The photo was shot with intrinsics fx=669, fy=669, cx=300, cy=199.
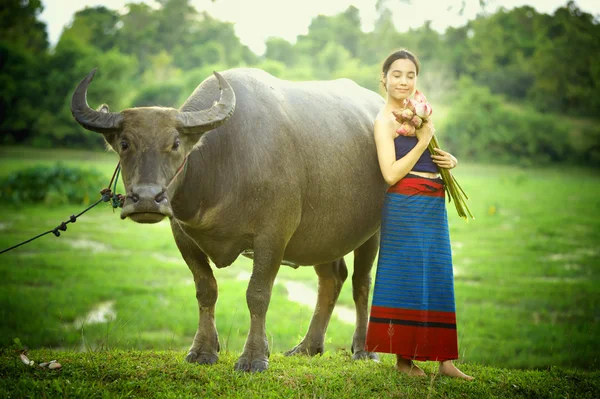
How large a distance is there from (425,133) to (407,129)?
5.2 inches

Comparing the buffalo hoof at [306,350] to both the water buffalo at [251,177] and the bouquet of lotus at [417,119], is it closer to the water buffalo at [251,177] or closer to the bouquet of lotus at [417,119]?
the water buffalo at [251,177]

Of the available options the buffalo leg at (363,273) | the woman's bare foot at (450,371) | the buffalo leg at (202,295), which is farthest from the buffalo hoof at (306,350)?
the woman's bare foot at (450,371)

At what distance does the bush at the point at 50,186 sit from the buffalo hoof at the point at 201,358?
13982 mm

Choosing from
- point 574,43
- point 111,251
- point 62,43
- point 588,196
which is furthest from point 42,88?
point 574,43

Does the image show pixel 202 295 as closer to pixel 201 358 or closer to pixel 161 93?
pixel 201 358

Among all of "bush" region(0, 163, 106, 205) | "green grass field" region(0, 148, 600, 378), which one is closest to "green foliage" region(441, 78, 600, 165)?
"green grass field" region(0, 148, 600, 378)

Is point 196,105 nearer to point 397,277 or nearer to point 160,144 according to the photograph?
point 160,144

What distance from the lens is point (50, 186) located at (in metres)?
18.2

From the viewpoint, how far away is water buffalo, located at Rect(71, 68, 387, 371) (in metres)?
4.11

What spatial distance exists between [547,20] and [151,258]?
115 ft

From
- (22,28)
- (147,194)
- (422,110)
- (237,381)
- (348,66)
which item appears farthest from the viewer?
(348,66)

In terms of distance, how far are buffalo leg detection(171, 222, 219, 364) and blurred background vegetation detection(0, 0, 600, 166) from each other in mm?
24950

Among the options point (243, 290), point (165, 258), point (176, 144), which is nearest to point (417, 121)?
point (176, 144)

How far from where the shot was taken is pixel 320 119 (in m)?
5.42
